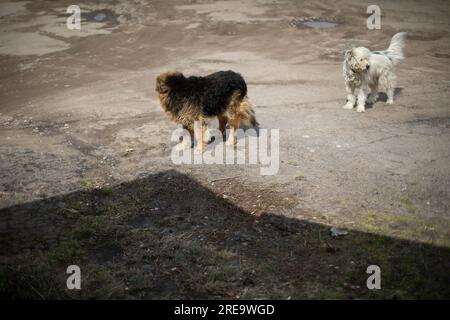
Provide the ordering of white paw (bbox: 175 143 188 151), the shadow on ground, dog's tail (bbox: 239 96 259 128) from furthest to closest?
white paw (bbox: 175 143 188 151) < dog's tail (bbox: 239 96 259 128) < the shadow on ground

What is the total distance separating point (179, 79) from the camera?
6617mm

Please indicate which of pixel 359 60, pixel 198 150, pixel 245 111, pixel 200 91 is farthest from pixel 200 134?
pixel 359 60

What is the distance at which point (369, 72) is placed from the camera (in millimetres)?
8438

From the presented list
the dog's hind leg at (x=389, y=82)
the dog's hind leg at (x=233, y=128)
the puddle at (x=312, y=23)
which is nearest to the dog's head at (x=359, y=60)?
the dog's hind leg at (x=389, y=82)

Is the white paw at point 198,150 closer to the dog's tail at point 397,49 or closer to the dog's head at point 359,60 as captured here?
the dog's head at point 359,60

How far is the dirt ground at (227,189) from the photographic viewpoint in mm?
4258

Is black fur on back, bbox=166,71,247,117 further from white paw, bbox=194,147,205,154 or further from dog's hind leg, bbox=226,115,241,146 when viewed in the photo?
white paw, bbox=194,147,205,154

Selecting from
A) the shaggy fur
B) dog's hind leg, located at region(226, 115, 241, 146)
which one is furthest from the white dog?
dog's hind leg, located at region(226, 115, 241, 146)

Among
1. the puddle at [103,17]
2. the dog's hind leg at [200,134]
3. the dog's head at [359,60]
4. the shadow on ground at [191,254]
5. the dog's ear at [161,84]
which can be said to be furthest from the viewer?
the puddle at [103,17]

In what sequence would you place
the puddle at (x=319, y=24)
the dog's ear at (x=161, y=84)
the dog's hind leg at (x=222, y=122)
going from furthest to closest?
the puddle at (x=319, y=24)
the dog's hind leg at (x=222, y=122)
the dog's ear at (x=161, y=84)

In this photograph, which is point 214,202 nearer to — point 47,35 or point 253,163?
point 253,163

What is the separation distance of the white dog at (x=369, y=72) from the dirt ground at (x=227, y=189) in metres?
0.42

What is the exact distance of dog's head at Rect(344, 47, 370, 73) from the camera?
26.6 ft

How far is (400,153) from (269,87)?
4.46m
